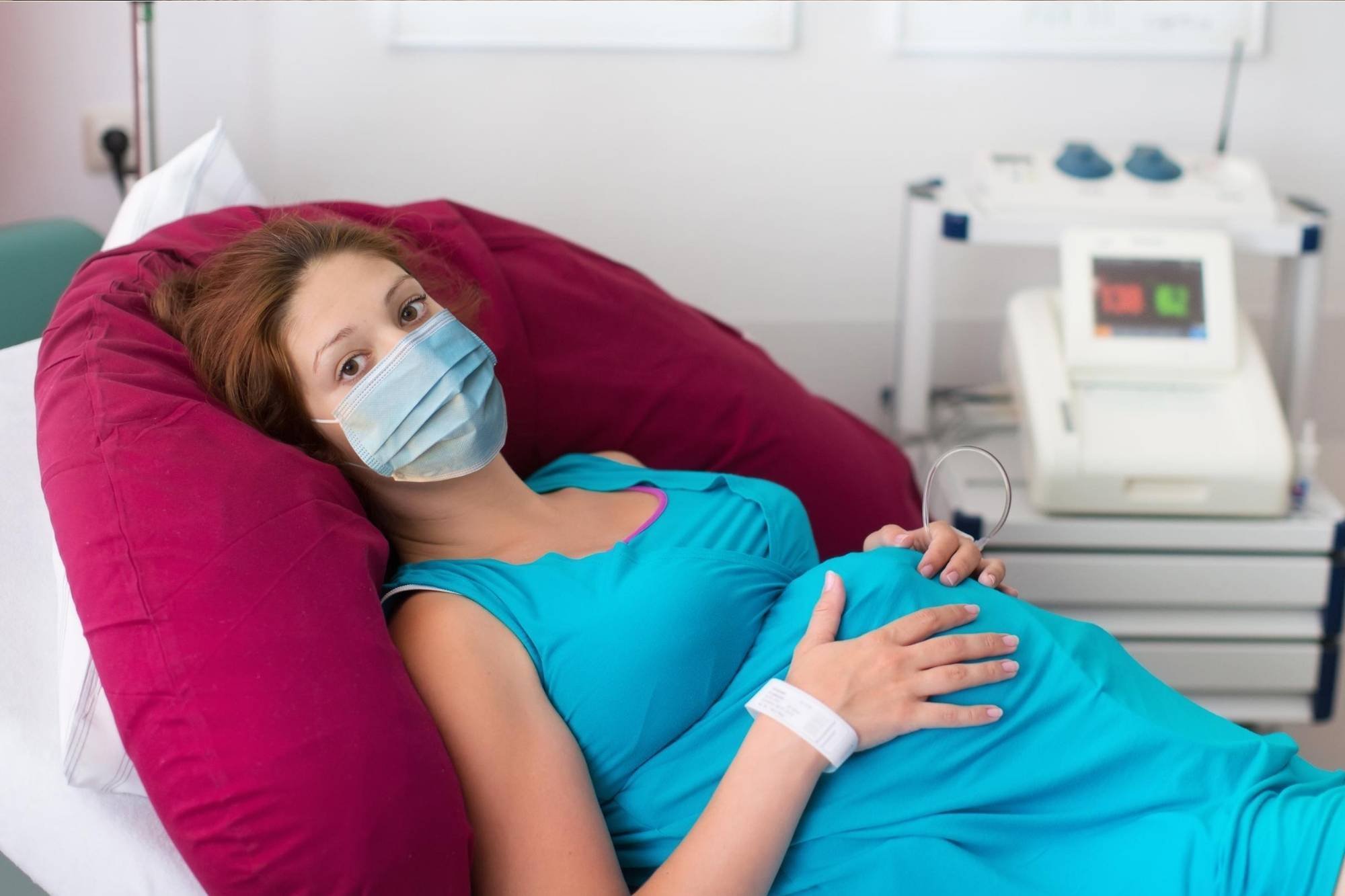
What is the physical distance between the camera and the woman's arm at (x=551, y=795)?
0.98 m

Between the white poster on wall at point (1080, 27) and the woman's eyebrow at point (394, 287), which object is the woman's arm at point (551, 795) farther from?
the white poster on wall at point (1080, 27)

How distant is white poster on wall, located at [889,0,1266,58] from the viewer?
240 centimetres

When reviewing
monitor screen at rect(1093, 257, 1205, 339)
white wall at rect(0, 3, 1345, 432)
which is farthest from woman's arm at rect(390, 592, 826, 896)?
white wall at rect(0, 3, 1345, 432)

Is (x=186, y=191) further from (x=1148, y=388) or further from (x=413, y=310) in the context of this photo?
(x=1148, y=388)

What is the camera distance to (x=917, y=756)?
3.62 feet

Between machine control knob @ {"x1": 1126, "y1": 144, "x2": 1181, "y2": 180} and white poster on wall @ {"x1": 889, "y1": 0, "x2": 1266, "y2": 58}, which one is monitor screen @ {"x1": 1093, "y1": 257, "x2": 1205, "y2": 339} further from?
white poster on wall @ {"x1": 889, "y1": 0, "x2": 1266, "y2": 58}

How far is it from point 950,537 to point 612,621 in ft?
1.27

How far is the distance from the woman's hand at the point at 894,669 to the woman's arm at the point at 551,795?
7cm

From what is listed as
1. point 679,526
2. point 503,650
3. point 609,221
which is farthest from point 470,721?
point 609,221

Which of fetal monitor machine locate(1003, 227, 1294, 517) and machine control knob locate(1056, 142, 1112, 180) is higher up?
machine control knob locate(1056, 142, 1112, 180)

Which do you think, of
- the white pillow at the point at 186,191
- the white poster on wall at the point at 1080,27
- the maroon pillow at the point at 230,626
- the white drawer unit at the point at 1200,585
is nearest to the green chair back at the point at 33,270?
the white pillow at the point at 186,191

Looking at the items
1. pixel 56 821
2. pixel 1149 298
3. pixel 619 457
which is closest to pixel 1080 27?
pixel 1149 298

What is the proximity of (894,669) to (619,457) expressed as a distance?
21.4 inches

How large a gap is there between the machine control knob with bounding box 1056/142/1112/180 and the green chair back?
5.02ft
